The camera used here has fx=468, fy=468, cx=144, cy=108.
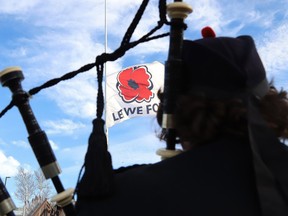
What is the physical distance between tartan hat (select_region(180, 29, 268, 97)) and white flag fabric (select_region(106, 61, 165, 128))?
993 cm

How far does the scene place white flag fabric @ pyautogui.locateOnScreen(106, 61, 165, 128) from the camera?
11734mm

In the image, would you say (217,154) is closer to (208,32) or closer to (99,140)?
(99,140)

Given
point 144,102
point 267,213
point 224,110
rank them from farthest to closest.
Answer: point 144,102 → point 224,110 → point 267,213

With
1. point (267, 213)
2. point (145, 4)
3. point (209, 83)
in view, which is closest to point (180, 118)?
point (209, 83)

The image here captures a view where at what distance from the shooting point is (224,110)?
52.4 inches

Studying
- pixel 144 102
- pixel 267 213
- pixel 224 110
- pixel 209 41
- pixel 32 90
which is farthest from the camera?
pixel 144 102

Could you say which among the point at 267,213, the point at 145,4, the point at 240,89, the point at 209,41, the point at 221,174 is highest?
the point at 145,4

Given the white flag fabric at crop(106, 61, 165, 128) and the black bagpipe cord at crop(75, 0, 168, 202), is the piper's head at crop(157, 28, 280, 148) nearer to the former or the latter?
the black bagpipe cord at crop(75, 0, 168, 202)

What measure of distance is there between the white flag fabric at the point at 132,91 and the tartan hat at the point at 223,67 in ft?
32.6

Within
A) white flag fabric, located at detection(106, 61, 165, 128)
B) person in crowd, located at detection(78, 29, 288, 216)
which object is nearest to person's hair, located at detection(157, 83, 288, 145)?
person in crowd, located at detection(78, 29, 288, 216)

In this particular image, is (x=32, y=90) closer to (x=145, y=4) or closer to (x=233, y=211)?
(x=145, y=4)

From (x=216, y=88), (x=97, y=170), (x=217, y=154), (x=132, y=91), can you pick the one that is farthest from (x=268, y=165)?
(x=132, y=91)

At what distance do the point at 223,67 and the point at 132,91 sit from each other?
35.5 feet

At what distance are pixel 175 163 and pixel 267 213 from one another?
10.7 inches
